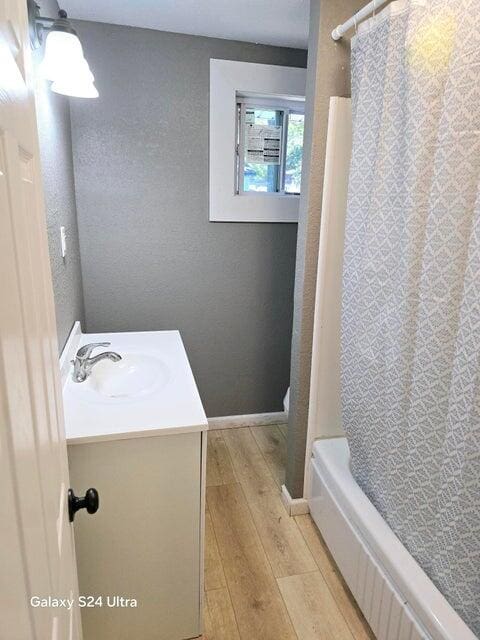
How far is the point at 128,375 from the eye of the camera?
1.69 meters

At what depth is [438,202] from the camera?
1097 millimetres

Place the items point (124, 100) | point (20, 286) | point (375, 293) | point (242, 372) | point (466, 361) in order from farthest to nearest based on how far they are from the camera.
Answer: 1. point (242, 372)
2. point (124, 100)
3. point (375, 293)
4. point (466, 361)
5. point (20, 286)

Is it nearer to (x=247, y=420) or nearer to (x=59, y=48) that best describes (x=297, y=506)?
(x=247, y=420)

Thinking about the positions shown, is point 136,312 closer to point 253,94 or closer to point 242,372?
point 242,372

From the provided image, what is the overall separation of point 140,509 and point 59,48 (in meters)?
1.36

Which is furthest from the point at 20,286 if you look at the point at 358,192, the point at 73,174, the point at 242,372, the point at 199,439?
the point at 242,372

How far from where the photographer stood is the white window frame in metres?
2.10

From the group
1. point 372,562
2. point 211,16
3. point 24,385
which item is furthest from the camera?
point 211,16

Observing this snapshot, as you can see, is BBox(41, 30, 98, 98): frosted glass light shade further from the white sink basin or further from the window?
the window

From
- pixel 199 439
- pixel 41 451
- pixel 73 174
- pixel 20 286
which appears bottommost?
pixel 199 439

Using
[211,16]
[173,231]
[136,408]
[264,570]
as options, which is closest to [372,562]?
[264,570]

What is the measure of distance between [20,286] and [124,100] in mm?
1852

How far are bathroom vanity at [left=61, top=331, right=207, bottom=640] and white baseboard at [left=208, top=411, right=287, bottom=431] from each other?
127 cm

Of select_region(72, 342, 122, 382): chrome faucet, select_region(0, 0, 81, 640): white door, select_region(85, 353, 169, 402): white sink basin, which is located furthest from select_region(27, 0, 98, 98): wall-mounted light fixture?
select_region(85, 353, 169, 402): white sink basin
